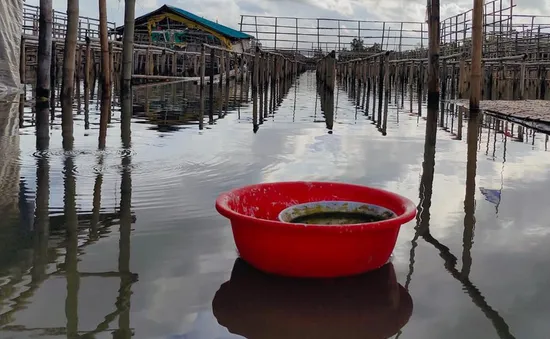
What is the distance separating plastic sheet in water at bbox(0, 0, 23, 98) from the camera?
40.2ft

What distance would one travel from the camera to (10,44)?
492 inches

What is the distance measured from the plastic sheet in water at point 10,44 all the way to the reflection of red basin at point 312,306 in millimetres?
10867

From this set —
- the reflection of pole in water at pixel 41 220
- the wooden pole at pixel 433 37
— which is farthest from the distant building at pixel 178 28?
the reflection of pole in water at pixel 41 220

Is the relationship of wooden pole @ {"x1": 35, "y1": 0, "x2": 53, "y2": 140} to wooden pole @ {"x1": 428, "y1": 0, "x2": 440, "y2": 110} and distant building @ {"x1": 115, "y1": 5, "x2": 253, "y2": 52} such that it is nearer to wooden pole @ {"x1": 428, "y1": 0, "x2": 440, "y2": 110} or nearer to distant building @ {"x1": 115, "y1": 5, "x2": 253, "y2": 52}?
wooden pole @ {"x1": 428, "y1": 0, "x2": 440, "y2": 110}

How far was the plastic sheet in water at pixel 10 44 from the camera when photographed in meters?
12.3

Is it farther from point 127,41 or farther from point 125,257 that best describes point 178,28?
point 125,257

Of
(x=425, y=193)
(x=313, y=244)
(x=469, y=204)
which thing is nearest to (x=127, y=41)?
(x=425, y=193)

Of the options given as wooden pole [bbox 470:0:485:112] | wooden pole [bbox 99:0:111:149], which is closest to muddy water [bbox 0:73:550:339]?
wooden pole [bbox 470:0:485:112]

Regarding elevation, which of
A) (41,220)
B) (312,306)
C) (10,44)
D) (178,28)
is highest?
(178,28)

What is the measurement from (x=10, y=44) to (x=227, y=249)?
11.0 m

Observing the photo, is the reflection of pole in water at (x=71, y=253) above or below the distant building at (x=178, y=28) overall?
below

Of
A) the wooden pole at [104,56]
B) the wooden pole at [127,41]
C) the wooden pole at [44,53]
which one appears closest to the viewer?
the wooden pole at [44,53]

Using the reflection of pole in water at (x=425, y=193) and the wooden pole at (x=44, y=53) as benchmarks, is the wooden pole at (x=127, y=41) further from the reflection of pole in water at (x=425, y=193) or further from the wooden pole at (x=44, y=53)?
the reflection of pole in water at (x=425, y=193)

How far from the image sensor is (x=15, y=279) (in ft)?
8.71
